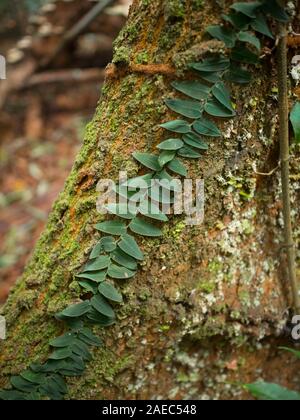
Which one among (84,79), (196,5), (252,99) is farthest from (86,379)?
(84,79)

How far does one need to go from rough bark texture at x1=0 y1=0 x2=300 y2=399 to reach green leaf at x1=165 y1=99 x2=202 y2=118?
3cm

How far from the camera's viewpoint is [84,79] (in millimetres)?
3607

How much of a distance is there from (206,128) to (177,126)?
71mm

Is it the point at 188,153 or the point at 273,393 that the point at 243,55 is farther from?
the point at 273,393

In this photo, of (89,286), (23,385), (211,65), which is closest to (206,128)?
(211,65)

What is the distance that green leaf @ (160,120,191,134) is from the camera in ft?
3.60

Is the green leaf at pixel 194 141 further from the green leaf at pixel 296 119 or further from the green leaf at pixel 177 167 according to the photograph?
the green leaf at pixel 296 119

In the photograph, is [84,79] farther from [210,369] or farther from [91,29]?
[210,369]

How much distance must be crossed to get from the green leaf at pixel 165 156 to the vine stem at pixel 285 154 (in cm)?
27

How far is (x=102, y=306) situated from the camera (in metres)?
1.13

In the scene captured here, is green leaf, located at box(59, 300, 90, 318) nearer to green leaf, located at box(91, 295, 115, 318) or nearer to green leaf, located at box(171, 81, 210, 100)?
green leaf, located at box(91, 295, 115, 318)

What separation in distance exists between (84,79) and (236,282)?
278 centimetres

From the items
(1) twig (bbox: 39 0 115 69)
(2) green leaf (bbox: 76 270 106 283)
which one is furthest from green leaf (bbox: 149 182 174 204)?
(1) twig (bbox: 39 0 115 69)

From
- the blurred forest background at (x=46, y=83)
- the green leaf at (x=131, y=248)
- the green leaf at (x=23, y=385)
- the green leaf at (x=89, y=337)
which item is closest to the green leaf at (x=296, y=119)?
the green leaf at (x=131, y=248)
